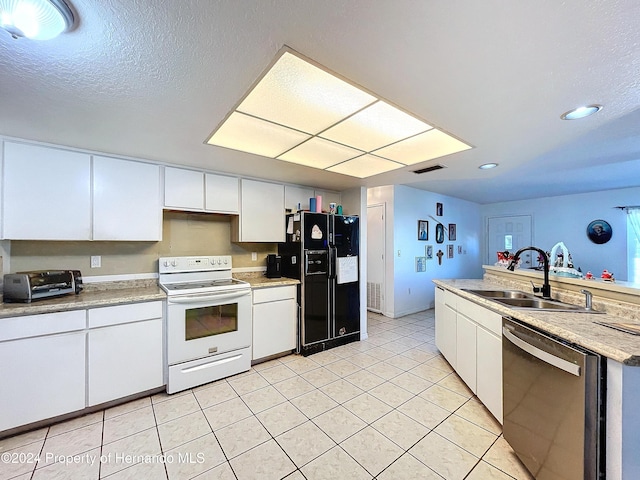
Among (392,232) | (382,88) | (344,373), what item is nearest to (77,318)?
(344,373)

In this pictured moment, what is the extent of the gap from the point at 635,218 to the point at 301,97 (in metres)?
6.60

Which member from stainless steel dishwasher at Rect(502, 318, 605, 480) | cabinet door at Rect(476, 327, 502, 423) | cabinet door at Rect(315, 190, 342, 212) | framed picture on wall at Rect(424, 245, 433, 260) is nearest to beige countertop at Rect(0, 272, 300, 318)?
cabinet door at Rect(315, 190, 342, 212)

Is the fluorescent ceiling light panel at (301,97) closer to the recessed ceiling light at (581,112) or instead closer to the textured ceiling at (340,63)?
the textured ceiling at (340,63)

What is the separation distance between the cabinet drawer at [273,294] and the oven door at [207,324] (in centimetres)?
13

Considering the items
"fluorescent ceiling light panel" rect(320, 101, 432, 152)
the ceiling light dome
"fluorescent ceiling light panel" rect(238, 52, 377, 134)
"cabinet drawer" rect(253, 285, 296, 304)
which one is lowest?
"cabinet drawer" rect(253, 285, 296, 304)

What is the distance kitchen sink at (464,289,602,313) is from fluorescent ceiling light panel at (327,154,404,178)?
1.56m

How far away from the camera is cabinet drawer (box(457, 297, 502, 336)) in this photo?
74.1 inches

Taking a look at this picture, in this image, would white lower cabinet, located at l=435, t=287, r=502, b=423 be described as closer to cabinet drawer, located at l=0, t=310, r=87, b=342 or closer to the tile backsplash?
the tile backsplash

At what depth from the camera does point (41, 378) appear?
1875 mm

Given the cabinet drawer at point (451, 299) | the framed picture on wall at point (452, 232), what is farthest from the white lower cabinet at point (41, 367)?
the framed picture on wall at point (452, 232)

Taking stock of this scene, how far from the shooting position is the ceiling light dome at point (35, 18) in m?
0.88

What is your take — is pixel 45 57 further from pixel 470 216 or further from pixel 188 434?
pixel 470 216

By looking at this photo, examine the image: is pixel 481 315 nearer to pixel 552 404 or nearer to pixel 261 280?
pixel 552 404

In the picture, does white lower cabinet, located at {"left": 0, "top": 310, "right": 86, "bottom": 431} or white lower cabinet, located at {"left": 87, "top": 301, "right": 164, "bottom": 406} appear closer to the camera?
white lower cabinet, located at {"left": 0, "top": 310, "right": 86, "bottom": 431}
